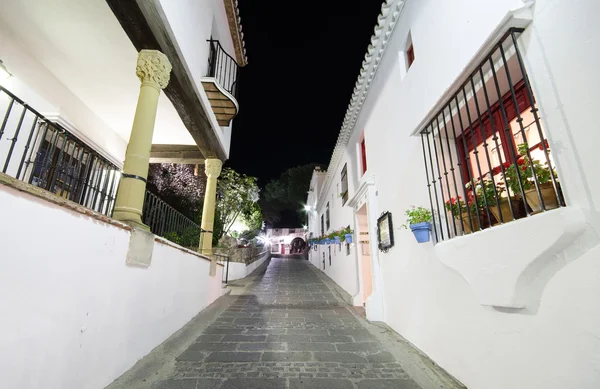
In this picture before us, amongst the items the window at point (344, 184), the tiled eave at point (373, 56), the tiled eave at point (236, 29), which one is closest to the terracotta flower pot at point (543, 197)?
the tiled eave at point (373, 56)

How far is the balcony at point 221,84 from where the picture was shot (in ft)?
19.1

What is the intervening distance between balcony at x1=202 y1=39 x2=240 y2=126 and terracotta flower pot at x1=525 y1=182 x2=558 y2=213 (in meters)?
5.62

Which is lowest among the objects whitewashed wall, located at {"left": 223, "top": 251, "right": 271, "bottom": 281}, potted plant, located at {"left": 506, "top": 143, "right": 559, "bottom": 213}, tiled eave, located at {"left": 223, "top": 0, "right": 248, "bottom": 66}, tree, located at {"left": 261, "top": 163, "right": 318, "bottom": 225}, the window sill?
whitewashed wall, located at {"left": 223, "top": 251, "right": 271, "bottom": 281}

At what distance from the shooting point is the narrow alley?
9.20 feet

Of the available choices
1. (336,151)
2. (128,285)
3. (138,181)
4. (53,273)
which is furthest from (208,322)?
(336,151)

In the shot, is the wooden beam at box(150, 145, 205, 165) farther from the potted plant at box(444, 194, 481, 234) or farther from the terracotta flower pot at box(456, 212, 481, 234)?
the terracotta flower pot at box(456, 212, 481, 234)

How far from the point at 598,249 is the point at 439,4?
3.28 meters

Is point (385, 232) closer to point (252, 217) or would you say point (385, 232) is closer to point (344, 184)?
point (344, 184)

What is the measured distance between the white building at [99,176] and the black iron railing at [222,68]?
0.16ft

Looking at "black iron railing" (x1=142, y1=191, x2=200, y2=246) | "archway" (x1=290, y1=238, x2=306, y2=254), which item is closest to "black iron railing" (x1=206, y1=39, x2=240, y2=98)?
"black iron railing" (x1=142, y1=191, x2=200, y2=246)

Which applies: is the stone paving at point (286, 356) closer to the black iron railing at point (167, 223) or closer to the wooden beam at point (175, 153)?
the black iron railing at point (167, 223)

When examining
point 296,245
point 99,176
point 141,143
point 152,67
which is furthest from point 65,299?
point 296,245

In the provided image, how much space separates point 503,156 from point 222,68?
21.6ft

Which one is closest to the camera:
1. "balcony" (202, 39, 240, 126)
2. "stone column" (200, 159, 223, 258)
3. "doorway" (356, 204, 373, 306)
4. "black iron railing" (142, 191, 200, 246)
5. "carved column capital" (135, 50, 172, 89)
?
"carved column capital" (135, 50, 172, 89)
